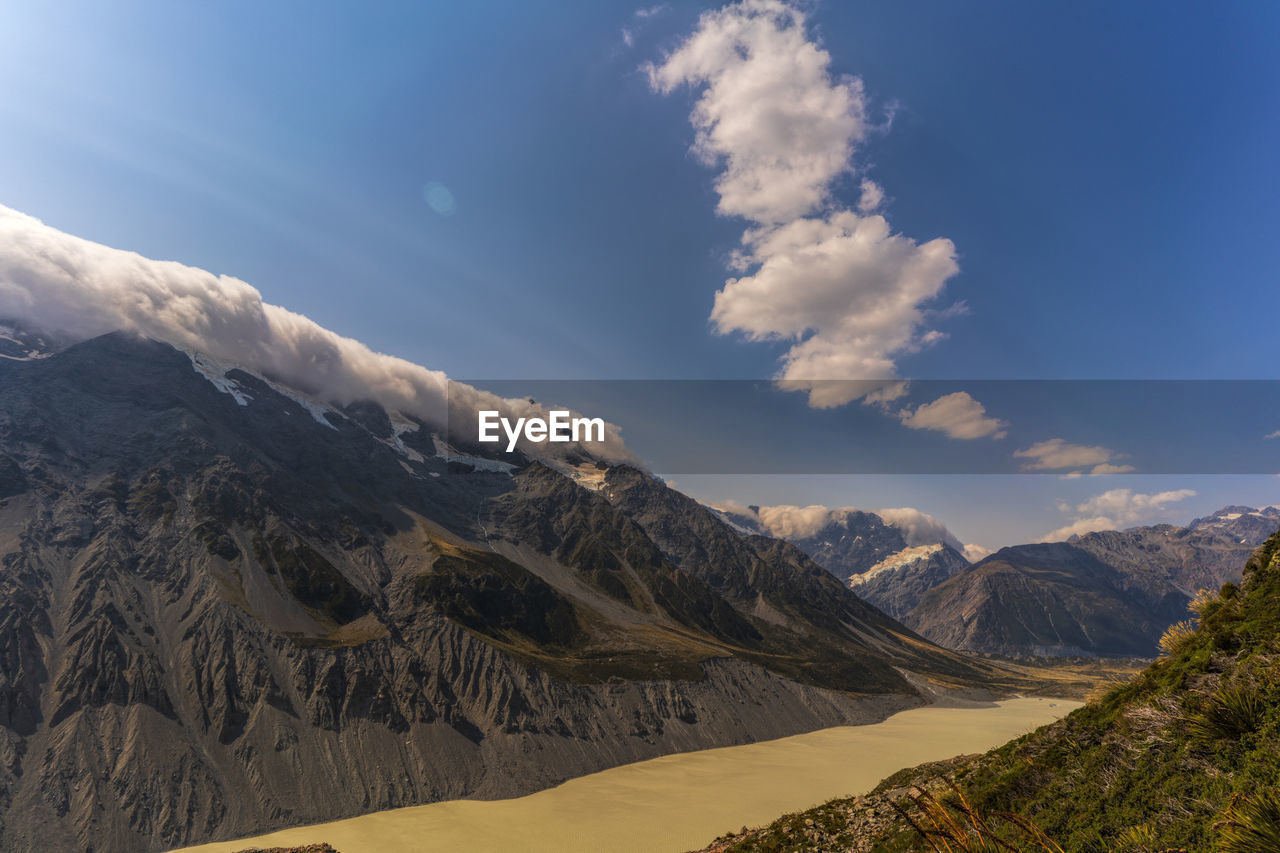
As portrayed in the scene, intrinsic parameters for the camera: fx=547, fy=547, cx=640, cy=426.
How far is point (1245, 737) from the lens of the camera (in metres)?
15.2

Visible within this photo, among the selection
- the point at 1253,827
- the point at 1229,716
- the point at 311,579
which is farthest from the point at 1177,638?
the point at 311,579

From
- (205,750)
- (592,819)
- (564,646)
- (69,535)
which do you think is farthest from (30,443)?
(592,819)

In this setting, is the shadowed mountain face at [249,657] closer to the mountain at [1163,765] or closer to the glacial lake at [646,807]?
the glacial lake at [646,807]

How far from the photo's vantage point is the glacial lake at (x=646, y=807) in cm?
7012

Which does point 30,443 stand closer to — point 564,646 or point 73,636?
point 73,636

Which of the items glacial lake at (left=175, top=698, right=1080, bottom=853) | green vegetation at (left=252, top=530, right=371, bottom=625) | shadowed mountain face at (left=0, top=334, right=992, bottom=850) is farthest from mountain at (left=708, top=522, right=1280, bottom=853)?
green vegetation at (left=252, top=530, right=371, bottom=625)

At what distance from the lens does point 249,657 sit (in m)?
96.9

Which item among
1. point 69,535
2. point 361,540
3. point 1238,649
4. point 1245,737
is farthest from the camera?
point 361,540

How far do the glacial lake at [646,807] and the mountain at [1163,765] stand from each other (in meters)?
53.5

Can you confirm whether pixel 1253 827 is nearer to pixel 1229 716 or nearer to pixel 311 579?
pixel 1229 716

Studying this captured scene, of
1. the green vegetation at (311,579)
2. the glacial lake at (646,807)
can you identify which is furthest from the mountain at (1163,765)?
the green vegetation at (311,579)

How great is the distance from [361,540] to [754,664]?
398 ft

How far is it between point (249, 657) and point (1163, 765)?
12073 cm

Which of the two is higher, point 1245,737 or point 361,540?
point 361,540
